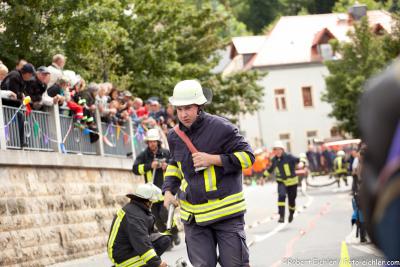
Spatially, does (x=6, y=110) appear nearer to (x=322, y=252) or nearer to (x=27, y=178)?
(x=27, y=178)

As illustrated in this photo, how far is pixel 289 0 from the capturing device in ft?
373

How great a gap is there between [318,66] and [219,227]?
77490mm

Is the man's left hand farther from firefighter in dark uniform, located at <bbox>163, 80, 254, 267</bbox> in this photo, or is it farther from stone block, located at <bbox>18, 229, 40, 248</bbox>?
stone block, located at <bbox>18, 229, 40, 248</bbox>

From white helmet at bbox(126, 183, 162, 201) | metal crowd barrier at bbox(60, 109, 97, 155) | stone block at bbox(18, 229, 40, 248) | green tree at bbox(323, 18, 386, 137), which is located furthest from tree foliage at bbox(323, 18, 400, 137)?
white helmet at bbox(126, 183, 162, 201)

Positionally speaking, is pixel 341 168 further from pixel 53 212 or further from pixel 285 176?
pixel 53 212

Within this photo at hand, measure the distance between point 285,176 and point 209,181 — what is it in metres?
16.1

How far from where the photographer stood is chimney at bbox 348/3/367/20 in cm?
8425

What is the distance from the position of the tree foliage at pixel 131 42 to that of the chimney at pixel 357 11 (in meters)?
42.6

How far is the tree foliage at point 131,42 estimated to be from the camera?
19688mm

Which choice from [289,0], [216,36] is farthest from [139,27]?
[289,0]

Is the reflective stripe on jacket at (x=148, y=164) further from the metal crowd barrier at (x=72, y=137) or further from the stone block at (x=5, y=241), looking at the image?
the stone block at (x=5, y=241)

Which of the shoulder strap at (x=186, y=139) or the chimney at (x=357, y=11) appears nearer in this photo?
the shoulder strap at (x=186, y=139)

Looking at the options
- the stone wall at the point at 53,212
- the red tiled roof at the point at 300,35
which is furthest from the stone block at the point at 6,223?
the red tiled roof at the point at 300,35

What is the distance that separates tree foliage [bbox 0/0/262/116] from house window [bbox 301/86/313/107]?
41.9 meters
